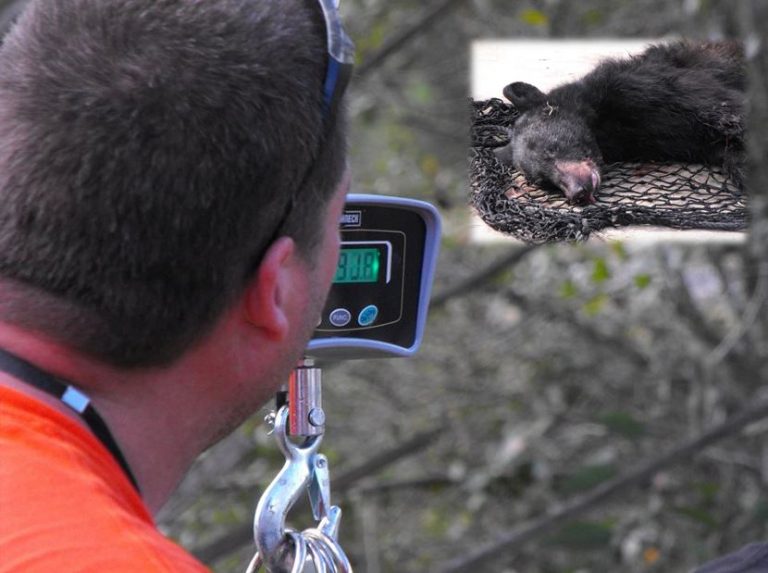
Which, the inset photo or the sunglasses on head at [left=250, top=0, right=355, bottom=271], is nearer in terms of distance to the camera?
the sunglasses on head at [left=250, top=0, right=355, bottom=271]

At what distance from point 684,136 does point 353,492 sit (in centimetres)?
270

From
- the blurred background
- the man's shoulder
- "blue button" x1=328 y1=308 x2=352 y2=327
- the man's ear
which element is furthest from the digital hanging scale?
the blurred background

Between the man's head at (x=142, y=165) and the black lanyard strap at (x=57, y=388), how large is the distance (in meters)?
0.03

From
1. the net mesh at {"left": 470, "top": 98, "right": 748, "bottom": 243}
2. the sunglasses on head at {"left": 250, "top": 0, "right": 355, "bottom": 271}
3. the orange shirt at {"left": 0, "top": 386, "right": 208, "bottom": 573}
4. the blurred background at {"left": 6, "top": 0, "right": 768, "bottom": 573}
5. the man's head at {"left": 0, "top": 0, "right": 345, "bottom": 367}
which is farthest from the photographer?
the blurred background at {"left": 6, "top": 0, "right": 768, "bottom": 573}

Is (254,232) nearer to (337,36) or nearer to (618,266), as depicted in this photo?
(337,36)

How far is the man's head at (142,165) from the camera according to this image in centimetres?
102

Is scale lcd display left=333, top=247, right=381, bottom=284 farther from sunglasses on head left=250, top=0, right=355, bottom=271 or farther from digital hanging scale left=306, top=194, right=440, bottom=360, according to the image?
sunglasses on head left=250, top=0, right=355, bottom=271

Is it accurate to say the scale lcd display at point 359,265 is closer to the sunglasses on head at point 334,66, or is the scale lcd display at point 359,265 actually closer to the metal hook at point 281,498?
the metal hook at point 281,498

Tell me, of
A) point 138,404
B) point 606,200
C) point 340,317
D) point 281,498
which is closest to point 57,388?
point 138,404

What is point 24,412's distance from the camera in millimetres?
979

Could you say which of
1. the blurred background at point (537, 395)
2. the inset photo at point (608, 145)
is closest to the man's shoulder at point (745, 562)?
the inset photo at point (608, 145)

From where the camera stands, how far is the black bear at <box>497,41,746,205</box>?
1.42 meters

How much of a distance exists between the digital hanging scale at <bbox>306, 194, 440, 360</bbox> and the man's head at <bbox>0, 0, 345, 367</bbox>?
0.35 metres

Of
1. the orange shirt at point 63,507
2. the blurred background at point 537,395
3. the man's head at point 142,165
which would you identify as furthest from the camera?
the blurred background at point 537,395
